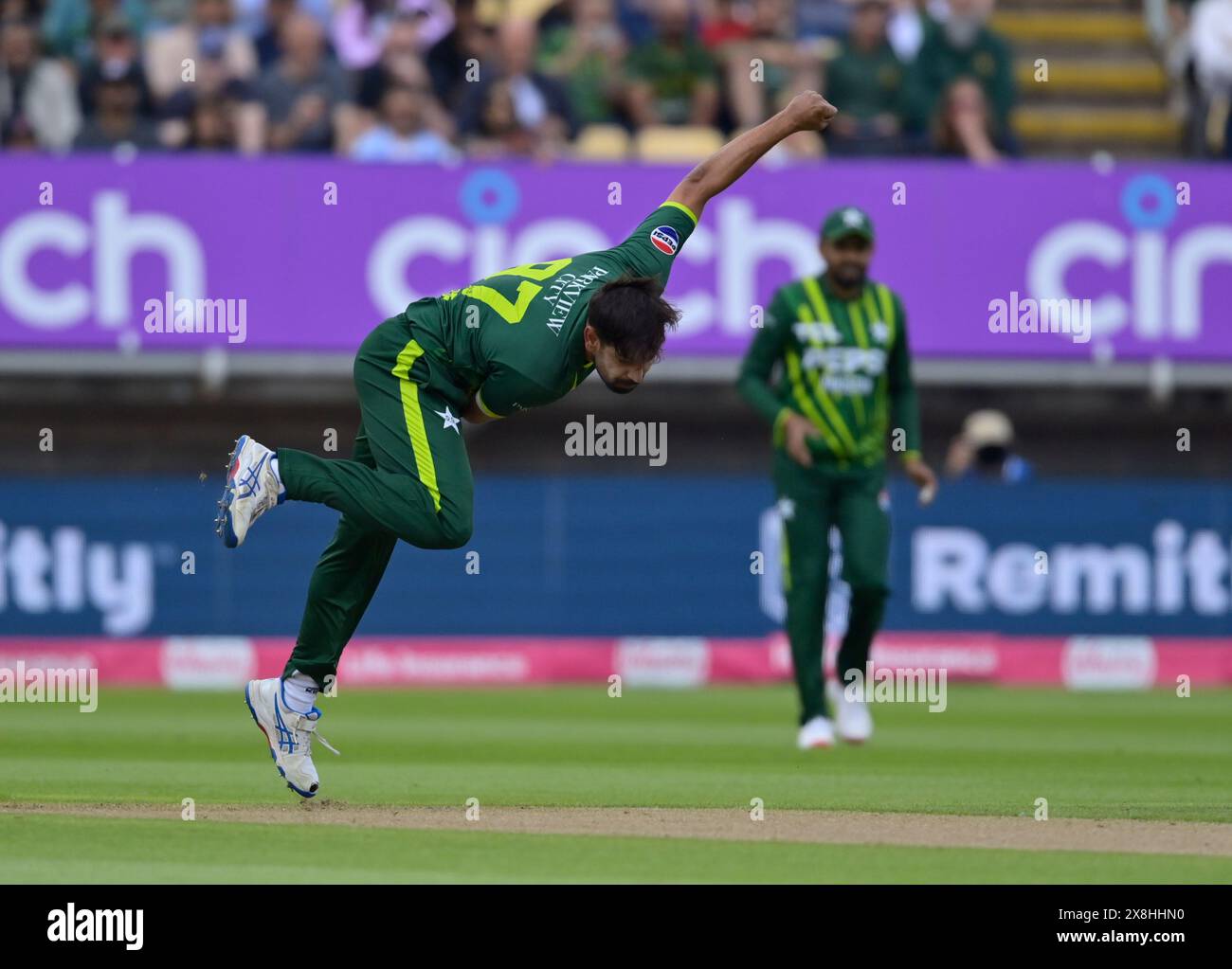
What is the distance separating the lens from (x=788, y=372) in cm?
1120

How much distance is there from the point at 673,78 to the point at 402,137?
7.79ft

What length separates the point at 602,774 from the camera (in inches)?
390

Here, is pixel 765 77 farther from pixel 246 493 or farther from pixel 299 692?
pixel 246 493

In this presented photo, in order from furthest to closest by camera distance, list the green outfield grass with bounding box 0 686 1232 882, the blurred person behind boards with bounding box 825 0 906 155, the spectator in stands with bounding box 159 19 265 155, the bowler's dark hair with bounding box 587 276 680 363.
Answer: the blurred person behind boards with bounding box 825 0 906 155 < the spectator in stands with bounding box 159 19 265 155 < the bowler's dark hair with bounding box 587 276 680 363 < the green outfield grass with bounding box 0 686 1232 882

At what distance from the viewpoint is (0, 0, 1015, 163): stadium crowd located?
1714 centimetres

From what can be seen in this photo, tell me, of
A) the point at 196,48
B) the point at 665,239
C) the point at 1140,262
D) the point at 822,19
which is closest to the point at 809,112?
the point at 665,239

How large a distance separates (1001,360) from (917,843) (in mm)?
9569

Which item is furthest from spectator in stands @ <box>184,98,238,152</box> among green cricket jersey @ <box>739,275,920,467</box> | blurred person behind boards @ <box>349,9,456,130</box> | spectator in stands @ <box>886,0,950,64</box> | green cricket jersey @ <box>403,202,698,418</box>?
green cricket jersey @ <box>403,202,698,418</box>

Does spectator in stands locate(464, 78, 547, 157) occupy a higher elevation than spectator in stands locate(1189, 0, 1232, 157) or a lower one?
lower

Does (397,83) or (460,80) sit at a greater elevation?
(460,80)

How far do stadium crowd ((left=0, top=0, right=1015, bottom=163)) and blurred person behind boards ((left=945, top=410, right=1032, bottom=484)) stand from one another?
240 centimetres

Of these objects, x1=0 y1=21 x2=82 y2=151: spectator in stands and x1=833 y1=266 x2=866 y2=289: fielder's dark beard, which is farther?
x1=0 y1=21 x2=82 y2=151: spectator in stands

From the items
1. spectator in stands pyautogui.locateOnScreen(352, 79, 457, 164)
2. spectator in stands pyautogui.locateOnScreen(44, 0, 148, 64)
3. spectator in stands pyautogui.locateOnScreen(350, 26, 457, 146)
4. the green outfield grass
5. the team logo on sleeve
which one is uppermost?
spectator in stands pyautogui.locateOnScreen(44, 0, 148, 64)

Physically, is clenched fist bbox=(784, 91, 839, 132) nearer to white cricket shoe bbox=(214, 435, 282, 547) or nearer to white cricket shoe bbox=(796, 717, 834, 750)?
white cricket shoe bbox=(214, 435, 282, 547)
